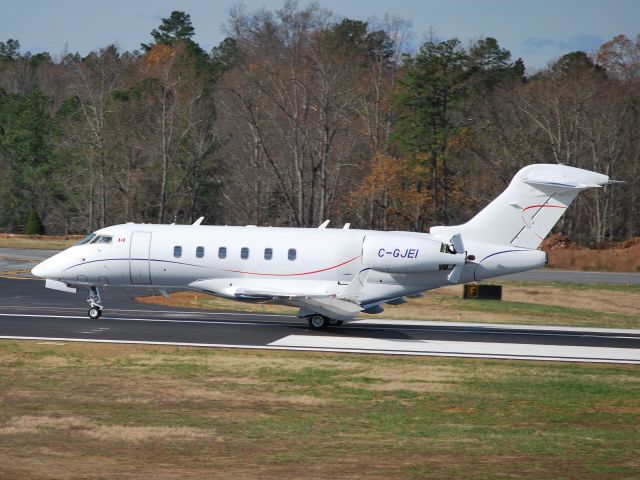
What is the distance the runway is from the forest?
3366 cm

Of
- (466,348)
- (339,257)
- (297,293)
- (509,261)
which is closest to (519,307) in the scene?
(509,261)

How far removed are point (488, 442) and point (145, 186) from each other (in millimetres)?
60190

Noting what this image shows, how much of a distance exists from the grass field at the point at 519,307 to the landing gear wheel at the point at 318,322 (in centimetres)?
441

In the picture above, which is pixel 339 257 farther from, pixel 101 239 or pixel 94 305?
pixel 94 305

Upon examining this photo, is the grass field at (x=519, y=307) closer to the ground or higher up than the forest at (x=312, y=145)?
closer to the ground

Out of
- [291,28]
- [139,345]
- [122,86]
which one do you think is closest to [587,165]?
[291,28]

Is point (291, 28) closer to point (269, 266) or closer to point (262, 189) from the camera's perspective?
point (262, 189)

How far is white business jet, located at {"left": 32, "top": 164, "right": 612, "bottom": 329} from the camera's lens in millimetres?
28625

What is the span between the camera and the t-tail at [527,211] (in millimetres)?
28625

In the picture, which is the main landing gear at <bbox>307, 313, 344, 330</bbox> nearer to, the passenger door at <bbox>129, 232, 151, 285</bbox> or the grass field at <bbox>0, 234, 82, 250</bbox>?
the passenger door at <bbox>129, 232, 151, 285</bbox>

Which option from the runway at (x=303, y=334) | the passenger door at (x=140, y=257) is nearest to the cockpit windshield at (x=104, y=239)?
the passenger door at (x=140, y=257)

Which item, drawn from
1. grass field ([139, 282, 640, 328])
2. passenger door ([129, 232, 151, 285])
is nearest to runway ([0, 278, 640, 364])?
passenger door ([129, 232, 151, 285])

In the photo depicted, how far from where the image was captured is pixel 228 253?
29609 millimetres

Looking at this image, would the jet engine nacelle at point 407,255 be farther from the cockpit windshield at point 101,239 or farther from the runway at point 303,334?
Result: the cockpit windshield at point 101,239
